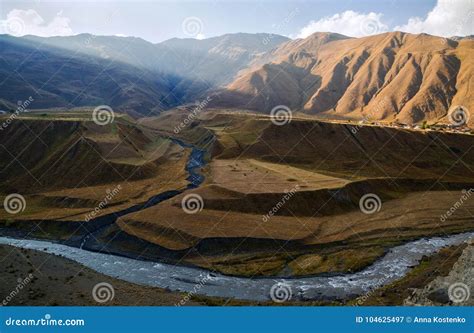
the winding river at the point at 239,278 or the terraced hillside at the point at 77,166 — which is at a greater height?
the terraced hillside at the point at 77,166

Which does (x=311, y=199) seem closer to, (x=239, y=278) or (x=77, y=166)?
(x=239, y=278)

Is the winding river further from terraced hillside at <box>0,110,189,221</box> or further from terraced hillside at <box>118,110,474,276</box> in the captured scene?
terraced hillside at <box>0,110,189,221</box>

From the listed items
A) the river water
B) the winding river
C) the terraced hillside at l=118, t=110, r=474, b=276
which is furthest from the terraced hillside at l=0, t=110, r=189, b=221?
the river water

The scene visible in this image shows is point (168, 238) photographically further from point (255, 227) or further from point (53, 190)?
point (53, 190)

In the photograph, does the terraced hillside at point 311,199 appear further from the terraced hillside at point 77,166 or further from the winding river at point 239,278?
the terraced hillside at point 77,166

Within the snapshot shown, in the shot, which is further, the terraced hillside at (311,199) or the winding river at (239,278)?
the terraced hillside at (311,199)

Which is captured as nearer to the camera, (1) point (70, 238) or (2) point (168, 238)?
(2) point (168, 238)

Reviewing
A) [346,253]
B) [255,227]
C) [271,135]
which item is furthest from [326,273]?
[271,135]

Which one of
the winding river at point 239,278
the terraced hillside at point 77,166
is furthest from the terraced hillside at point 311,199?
the terraced hillside at point 77,166

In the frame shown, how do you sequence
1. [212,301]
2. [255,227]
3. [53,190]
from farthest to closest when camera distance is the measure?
[53,190], [255,227], [212,301]
